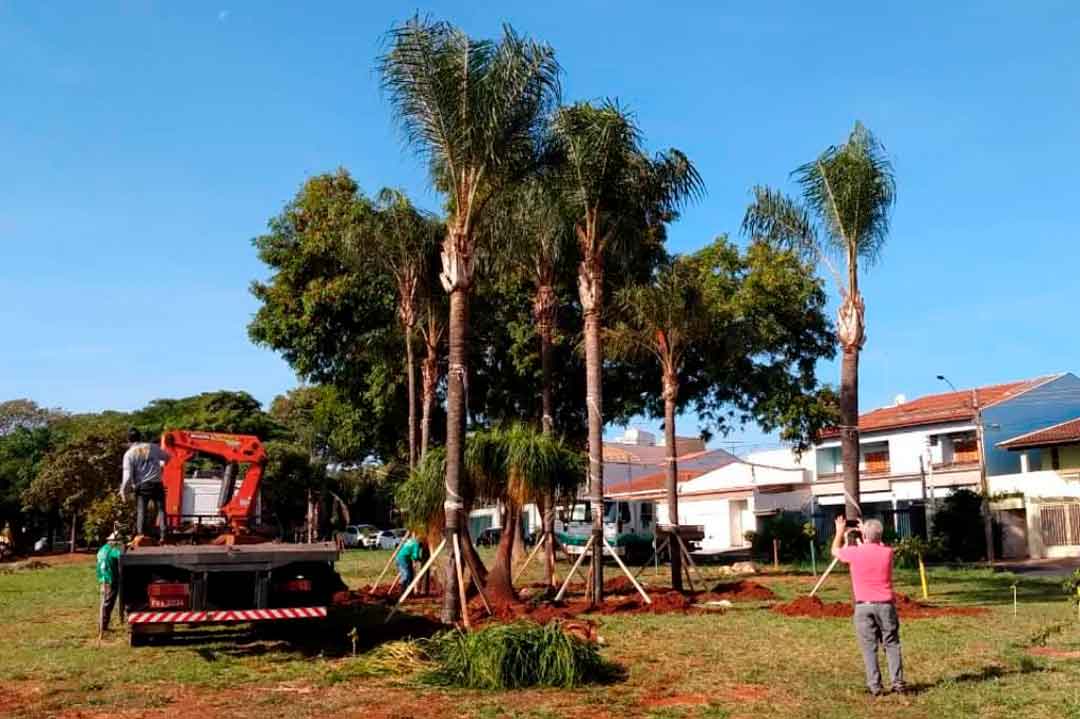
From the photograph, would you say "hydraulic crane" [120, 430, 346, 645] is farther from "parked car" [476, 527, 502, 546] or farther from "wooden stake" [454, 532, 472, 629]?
"parked car" [476, 527, 502, 546]

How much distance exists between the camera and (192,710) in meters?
9.62

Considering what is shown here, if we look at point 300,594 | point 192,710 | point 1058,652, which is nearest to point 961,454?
point 1058,652

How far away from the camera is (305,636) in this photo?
14906 millimetres

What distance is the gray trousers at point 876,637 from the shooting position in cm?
981

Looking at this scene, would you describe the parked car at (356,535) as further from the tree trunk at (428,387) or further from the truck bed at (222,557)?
the truck bed at (222,557)

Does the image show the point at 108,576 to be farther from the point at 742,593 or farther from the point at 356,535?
the point at 356,535

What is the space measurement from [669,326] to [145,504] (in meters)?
12.3

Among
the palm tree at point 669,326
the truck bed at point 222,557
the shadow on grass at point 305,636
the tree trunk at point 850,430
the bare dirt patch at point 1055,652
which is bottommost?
the bare dirt patch at point 1055,652

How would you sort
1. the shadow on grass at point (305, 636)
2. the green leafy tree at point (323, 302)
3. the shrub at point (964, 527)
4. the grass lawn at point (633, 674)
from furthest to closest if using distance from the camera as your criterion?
1. the shrub at point (964, 527)
2. the green leafy tree at point (323, 302)
3. the shadow on grass at point (305, 636)
4. the grass lawn at point (633, 674)

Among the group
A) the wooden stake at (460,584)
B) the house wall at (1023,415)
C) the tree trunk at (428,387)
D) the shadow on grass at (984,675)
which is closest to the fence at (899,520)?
the house wall at (1023,415)

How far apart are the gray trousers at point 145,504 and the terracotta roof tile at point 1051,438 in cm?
3578

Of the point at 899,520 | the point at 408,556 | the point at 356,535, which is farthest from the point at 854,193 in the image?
the point at 356,535

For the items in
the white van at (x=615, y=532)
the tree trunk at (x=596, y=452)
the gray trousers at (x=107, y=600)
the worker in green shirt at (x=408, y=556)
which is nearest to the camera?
the gray trousers at (x=107, y=600)

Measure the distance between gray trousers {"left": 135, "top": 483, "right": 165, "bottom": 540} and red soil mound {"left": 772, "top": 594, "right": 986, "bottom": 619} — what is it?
9892mm
